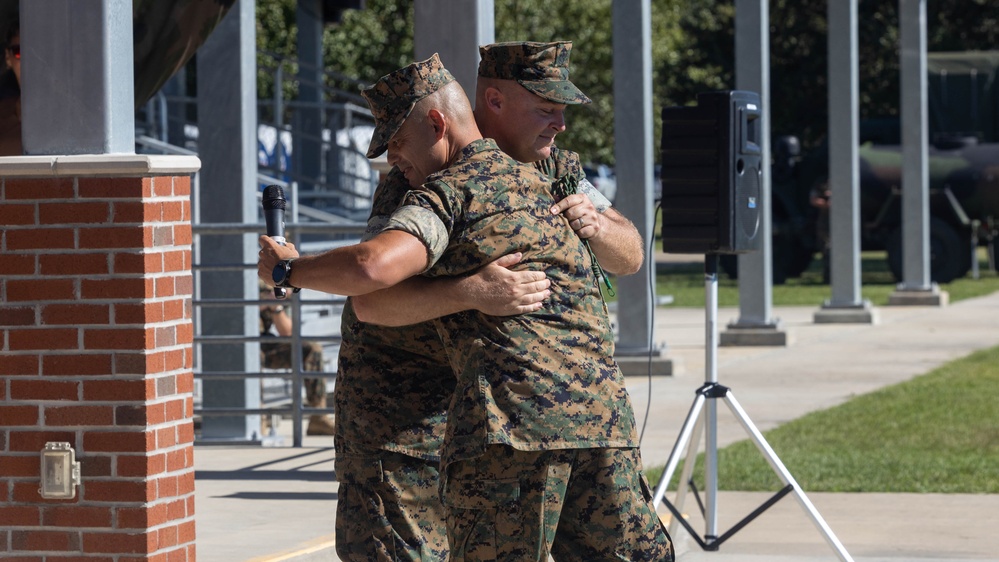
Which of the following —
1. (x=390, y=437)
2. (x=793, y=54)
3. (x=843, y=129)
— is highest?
(x=793, y=54)

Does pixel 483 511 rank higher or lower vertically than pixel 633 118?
lower

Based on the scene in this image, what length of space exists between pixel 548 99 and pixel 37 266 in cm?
191

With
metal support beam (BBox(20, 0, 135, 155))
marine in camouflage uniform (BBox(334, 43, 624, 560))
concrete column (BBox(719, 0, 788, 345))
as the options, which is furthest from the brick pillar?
concrete column (BBox(719, 0, 788, 345))

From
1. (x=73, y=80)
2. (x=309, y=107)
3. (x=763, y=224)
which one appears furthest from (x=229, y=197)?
(x=309, y=107)

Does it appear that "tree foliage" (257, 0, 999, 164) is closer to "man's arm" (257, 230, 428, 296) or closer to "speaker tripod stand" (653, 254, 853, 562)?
"speaker tripod stand" (653, 254, 853, 562)

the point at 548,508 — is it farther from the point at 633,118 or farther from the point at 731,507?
the point at 633,118

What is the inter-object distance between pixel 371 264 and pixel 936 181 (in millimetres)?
22929

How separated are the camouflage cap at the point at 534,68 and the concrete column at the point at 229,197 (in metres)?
6.05

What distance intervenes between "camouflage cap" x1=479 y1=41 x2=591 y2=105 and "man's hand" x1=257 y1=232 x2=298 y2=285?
709 millimetres

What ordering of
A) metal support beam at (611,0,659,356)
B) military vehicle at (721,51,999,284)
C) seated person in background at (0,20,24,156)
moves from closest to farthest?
1. seated person in background at (0,20,24,156)
2. metal support beam at (611,0,659,356)
3. military vehicle at (721,51,999,284)

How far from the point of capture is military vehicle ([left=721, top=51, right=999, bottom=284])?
1009 inches

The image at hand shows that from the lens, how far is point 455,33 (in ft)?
25.7

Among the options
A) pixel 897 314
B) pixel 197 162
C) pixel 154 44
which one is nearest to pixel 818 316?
pixel 897 314

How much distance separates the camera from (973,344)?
17188 millimetres
